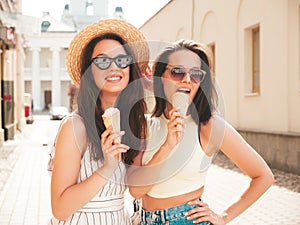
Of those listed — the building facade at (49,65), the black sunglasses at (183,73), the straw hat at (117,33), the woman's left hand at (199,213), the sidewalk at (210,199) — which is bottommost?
the sidewalk at (210,199)

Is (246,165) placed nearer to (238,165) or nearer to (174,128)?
(238,165)

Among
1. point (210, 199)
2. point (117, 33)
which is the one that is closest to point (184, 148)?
point (117, 33)

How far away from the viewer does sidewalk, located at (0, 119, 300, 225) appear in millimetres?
6898

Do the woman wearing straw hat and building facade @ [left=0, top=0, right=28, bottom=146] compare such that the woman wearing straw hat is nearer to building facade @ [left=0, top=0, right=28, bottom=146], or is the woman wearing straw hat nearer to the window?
the window

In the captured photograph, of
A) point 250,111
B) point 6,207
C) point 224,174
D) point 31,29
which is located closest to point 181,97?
point 6,207

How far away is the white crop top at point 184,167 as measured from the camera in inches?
90.9

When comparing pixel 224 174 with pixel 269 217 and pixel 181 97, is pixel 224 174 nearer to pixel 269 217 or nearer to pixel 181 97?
pixel 269 217

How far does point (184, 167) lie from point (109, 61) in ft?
1.91

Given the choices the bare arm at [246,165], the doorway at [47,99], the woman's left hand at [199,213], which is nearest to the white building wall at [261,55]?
the bare arm at [246,165]

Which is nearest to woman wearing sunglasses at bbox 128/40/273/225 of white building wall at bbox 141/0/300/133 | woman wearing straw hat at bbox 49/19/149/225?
woman wearing straw hat at bbox 49/19/149/225

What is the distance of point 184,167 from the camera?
232 centimetres

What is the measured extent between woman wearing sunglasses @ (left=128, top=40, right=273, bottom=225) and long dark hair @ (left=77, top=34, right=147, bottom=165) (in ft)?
0.23

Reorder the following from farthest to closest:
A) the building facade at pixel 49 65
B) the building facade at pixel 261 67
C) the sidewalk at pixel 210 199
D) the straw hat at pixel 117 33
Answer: the building facade at pixel 49 65
the building facade at pixel 261 67
the sidewalk at pixel 210 199
the straw hat at pixel 117 33

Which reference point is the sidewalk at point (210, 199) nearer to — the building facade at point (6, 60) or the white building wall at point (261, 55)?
the white building wall at point (261, 55)
